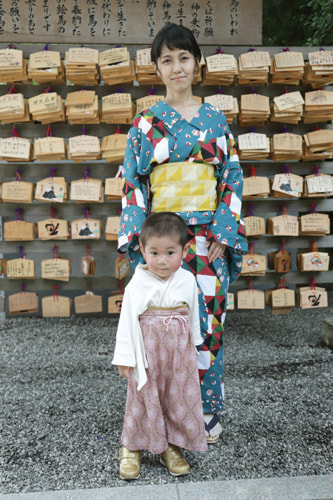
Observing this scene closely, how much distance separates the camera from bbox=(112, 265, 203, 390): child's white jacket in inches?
68.4

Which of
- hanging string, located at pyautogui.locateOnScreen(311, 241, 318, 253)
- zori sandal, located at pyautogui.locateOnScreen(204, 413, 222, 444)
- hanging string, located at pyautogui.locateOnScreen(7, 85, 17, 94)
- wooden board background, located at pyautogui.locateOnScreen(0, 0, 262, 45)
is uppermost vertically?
wooden board background, located at pyautogui.locateOnScreen(0, 0, 262, 45)

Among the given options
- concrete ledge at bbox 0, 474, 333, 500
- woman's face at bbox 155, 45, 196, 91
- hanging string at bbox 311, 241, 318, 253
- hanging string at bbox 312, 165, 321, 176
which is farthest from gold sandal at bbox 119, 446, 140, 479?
hanging string at bbox 312, 165, 321, 176

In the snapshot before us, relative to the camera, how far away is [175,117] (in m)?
2.09

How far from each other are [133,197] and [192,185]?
300 millimetres

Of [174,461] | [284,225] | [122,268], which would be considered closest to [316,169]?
[284,225]

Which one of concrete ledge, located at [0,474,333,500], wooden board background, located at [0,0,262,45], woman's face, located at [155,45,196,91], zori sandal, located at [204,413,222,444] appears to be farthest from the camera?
wooden board background, located at [0,0,262,45]

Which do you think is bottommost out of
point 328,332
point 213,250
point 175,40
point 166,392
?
point 328,332

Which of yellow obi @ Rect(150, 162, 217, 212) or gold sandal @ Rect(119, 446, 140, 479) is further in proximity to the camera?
yellow obi @ Rect(150, 162, 217, 212)

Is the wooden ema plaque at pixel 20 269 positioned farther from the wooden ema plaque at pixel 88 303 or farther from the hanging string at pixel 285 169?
the hanging string at pixel 285 169

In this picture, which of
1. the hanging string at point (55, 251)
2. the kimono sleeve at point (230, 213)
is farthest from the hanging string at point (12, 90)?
the kimono sleeve at point (230, 213)

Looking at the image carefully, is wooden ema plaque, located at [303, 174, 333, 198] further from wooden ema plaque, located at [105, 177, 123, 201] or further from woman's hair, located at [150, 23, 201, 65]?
woman's hair, located at [150, 23, 201, 65]

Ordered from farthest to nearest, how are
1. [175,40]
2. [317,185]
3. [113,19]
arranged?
[317,185] < [113,19] < [175,40]

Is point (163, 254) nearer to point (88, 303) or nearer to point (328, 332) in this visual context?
point (328, 332)

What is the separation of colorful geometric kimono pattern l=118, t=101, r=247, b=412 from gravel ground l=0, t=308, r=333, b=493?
35cm
